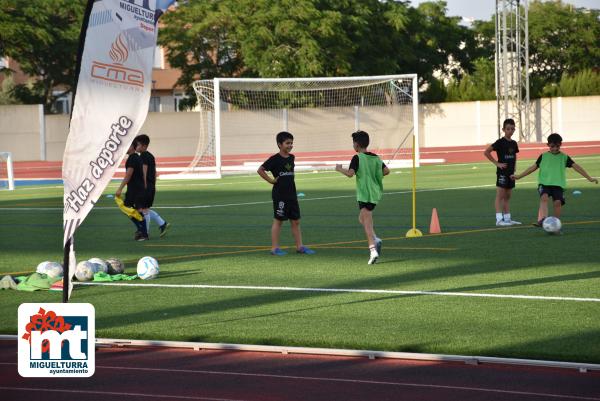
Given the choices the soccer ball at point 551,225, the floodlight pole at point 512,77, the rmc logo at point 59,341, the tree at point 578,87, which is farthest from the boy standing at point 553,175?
the tree at point 578,87

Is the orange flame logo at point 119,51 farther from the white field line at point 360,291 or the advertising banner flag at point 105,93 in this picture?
the white field line at point 360,291

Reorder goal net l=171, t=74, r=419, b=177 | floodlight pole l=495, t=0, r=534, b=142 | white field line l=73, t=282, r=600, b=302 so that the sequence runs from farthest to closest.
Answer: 1. floodlight pole l=495, t=0, r=534, b=142
2. goal net l=171, t=74, r=419, b=177
3. white field line l=73, t=282, r=600, b=302

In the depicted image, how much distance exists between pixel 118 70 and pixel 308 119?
4386cm

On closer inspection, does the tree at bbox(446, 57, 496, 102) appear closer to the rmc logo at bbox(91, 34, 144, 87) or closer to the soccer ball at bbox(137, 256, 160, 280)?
the soccer ball at bbox(137, 256, 160, 280)

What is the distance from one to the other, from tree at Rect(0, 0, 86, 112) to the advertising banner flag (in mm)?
48583

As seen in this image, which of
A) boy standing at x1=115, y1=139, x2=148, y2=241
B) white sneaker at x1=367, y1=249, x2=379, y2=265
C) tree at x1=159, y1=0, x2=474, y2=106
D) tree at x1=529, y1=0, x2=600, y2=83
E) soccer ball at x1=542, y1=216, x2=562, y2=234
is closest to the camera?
white sneaker at x1=367, y1=249, x2=379, y2=265

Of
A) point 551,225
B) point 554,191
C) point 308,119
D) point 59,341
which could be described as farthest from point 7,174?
point 59,341

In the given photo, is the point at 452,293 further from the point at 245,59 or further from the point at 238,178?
the point at 245,59

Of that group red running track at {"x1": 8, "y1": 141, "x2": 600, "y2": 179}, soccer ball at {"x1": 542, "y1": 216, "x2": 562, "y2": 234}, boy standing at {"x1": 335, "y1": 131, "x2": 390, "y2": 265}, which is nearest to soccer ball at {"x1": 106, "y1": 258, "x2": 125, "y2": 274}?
boy standing at {"x1": 335, "y1": 131, "x2": 390, "y2": 265}

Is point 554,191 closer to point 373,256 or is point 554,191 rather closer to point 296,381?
point 373,256

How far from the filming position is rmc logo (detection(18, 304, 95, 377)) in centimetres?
724

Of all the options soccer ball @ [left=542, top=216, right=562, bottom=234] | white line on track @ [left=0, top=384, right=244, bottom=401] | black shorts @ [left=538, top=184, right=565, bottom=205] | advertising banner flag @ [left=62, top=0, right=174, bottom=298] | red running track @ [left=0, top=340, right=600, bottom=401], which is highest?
advertising banner flag @ [left=62, top=0, right=174, bottom=298]

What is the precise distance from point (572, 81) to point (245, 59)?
58.4 feet

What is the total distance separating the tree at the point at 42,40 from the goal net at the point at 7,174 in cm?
935
